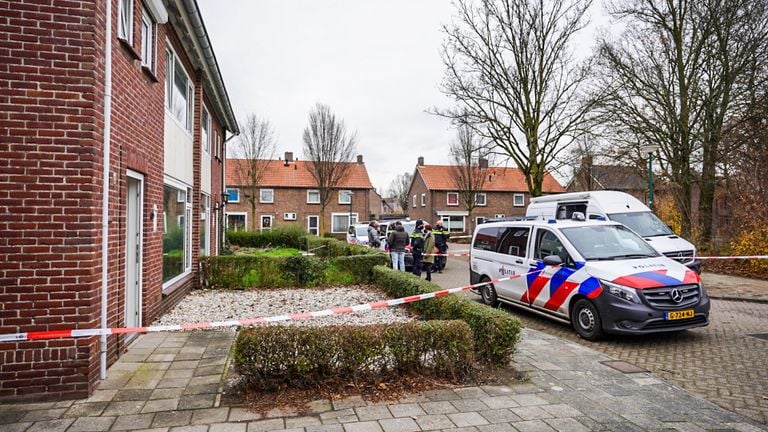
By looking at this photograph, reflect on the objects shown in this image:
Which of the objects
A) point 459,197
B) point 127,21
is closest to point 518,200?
point 459,197

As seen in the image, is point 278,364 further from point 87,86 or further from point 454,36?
point 454,36

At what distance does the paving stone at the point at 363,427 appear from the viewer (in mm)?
3805

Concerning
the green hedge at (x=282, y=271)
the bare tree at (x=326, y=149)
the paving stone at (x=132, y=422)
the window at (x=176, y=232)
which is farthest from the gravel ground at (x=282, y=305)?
the bare tree at (x=326, y=149)

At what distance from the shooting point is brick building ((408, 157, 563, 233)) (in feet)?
142

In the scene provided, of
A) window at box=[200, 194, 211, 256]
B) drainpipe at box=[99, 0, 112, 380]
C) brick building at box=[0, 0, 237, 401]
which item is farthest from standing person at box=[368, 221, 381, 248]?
drainpipe at box=[99, 0, 112, 380]

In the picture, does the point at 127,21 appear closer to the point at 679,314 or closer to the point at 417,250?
the point at 679,314

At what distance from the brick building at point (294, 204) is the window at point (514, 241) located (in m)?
31.2

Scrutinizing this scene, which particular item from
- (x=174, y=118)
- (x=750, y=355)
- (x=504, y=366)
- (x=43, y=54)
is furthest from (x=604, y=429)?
(x=174, y=118)

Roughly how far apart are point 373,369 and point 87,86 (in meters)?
3.99

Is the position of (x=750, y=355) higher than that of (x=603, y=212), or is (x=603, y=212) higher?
(x=603, y=212)

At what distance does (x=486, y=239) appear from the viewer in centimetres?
1009

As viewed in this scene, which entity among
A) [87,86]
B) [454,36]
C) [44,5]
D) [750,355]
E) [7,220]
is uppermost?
[454,36]

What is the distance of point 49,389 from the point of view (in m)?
4.36

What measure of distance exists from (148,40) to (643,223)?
462 inches
